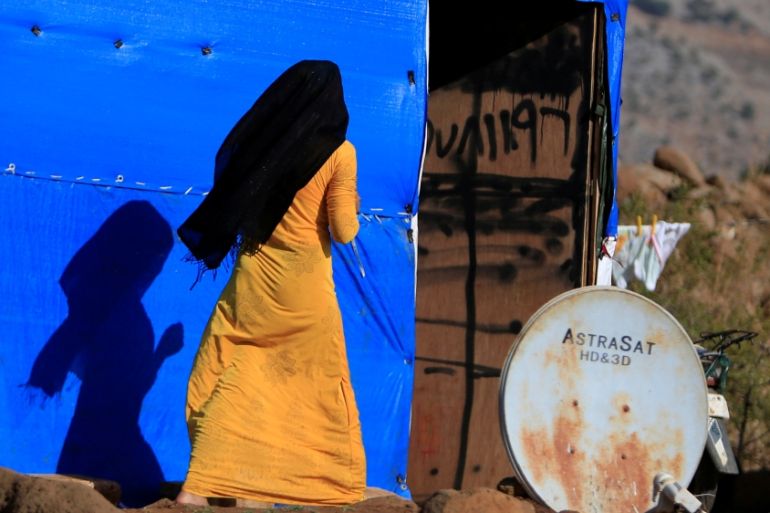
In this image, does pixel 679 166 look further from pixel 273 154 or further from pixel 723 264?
pixel 273 154

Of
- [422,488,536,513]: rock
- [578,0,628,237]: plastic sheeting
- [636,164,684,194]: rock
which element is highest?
[636,164,684,194]: rock

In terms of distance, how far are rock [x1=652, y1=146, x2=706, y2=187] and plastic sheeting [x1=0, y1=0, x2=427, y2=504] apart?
10.0 meters

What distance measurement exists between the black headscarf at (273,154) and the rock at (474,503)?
1.36 metres

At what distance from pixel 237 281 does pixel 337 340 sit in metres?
0.51

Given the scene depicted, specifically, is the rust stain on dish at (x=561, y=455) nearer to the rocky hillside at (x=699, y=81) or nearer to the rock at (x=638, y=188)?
the rock at (x=638, y=188)

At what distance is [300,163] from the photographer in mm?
6070

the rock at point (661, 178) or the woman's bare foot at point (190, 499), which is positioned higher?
the rock at point (661, 178)

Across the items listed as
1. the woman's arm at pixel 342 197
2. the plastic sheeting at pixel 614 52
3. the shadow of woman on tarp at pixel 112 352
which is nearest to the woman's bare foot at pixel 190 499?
the shadow of woman on tarp at pixel 112 352

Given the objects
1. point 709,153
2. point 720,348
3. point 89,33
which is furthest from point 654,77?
point 89,33

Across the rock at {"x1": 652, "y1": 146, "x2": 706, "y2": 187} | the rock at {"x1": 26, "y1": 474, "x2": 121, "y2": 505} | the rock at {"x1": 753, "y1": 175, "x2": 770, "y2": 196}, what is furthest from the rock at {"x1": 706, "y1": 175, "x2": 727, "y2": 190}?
the rock at {"x1": 26, "y1": 474, "x2": 121, "y2": 505}

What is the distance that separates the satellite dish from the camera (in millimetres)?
5848

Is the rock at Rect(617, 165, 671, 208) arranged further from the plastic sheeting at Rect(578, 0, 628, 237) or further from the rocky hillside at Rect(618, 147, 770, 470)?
the plastic sheeting at Rect(578, 0, 628, 237)

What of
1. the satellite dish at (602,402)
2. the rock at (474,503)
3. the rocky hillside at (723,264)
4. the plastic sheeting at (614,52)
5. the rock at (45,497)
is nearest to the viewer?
the rock at (45,497)

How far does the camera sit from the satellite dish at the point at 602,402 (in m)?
5.85
